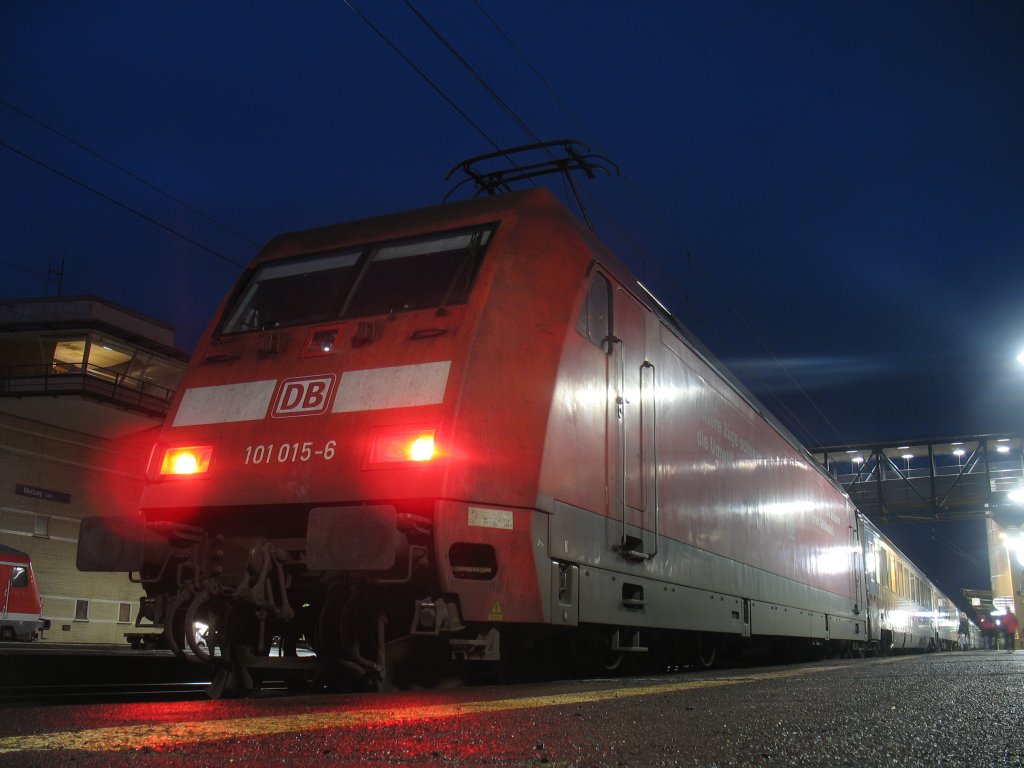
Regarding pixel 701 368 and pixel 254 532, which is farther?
pixel 701 368

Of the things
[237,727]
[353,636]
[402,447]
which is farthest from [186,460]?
[237,727]

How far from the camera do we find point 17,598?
21891 millimetres

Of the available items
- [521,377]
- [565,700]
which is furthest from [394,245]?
[565,700]

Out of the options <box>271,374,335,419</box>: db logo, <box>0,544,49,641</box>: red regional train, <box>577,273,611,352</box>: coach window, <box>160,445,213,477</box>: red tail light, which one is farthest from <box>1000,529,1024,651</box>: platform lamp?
<box>160,445,213,477</box>: red tail light

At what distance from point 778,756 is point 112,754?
1898 mm

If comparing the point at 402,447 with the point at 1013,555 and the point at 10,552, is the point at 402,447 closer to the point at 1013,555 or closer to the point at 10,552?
the point at 10,552

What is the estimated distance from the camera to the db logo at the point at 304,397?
6137 mm

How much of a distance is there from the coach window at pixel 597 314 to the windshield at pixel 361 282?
2.78 feet

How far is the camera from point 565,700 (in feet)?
14.1

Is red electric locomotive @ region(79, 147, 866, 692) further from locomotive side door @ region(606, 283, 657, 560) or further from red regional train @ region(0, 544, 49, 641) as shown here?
red regional train @ region(0, 544, 49, 641)

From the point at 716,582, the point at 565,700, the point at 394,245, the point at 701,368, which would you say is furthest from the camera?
the point at 701,368

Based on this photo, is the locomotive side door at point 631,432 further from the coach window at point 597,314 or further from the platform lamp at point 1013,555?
the platform lamp at point 1013,555

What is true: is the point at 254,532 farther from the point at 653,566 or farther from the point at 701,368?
the point at 701,368

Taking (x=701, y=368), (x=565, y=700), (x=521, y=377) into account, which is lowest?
(x=565, y=700)
